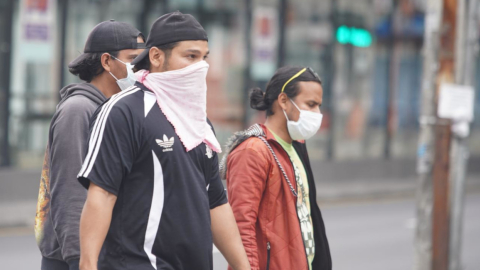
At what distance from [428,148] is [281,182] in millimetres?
4232

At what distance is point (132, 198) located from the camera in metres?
2.95

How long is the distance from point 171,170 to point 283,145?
1319 mm

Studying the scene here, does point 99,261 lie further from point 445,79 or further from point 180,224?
point 445,79

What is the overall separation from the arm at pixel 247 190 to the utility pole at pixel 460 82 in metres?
4.35

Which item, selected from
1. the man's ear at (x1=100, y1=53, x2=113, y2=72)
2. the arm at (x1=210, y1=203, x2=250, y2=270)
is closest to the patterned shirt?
the arm at (x1=210, y1=203, x2=250, y2=270)

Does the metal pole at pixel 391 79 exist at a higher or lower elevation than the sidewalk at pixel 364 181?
higher

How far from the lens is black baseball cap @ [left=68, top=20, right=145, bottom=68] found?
3680 mm

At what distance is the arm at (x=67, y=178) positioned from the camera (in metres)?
3.25

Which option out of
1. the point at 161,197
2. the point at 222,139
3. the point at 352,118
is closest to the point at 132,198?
the point at 161,197

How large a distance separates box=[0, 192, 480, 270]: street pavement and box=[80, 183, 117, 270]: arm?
624 centimetres

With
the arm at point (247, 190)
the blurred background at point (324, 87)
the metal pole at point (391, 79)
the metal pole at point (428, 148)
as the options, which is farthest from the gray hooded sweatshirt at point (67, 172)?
the metal pole at point (391, 79)

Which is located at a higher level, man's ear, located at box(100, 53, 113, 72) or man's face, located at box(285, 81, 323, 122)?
man's ear, located at box(100, 53, 113, 72)

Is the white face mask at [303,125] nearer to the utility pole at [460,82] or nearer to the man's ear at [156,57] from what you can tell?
the man's ear at [156,57]

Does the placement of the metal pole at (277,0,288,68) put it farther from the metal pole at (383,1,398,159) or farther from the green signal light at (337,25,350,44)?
the metal pole at (383,1,398,159)
